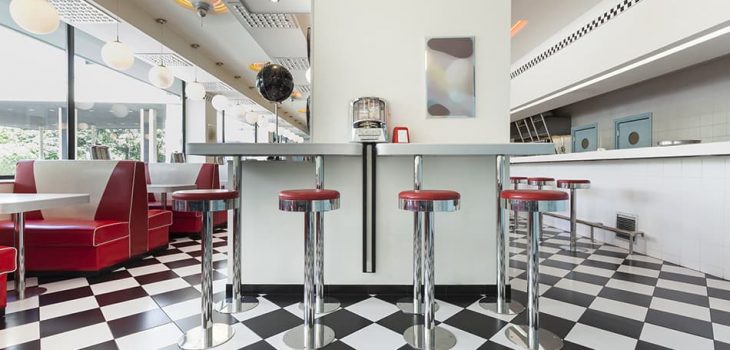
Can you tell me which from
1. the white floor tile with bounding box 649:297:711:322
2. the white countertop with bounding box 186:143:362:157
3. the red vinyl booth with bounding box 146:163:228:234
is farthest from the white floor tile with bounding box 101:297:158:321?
the white floor tile with bounding box 649:297:711:322

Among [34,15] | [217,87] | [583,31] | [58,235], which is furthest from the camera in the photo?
[217,87]

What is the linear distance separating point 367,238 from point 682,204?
3201mm

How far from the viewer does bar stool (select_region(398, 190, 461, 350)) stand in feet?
5.49

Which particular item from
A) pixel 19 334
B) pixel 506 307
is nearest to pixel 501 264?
pixel 506 307

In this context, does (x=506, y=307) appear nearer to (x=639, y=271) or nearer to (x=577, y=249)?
(x=639, y=271)

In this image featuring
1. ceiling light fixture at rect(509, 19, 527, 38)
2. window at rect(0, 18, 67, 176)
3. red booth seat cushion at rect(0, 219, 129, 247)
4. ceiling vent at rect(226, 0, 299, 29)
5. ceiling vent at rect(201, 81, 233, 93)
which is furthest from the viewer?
ceiling vent at rect(201, 81, 233, 93)

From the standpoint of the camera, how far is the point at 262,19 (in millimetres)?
3619

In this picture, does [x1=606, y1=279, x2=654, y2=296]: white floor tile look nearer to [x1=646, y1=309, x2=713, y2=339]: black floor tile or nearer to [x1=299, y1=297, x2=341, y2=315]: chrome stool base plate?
[x1=646, y1=309, x2=713, y2=339]: black floor tile

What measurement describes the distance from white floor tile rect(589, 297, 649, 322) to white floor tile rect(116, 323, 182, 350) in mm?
2629

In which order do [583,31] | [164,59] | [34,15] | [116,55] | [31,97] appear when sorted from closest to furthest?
[34,15]
[116,55]
[31,97]
[583,31]
[164,59]

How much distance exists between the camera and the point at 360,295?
8.17ft

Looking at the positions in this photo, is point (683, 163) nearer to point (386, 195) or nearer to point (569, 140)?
point (386, 195)

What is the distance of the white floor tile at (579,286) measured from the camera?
2.51m

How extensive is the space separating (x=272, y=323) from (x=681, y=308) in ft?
8.76
